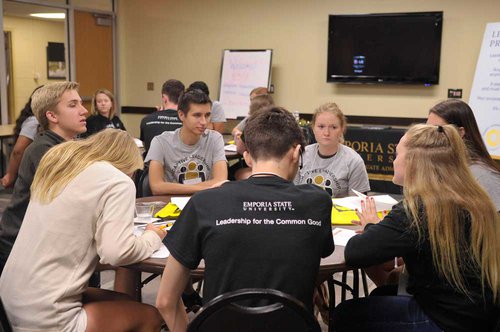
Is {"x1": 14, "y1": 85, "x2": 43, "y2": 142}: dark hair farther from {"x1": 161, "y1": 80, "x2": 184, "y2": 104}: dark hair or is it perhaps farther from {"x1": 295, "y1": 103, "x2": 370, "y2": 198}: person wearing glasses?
{"x1": 295, "y1": 103, "x2": 370, "y2": 198}: person wearing glasses

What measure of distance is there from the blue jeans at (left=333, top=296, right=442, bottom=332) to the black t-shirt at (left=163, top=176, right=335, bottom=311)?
1.51ft

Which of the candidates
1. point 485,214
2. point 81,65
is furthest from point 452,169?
point 81,65

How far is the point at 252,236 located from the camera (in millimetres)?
1537

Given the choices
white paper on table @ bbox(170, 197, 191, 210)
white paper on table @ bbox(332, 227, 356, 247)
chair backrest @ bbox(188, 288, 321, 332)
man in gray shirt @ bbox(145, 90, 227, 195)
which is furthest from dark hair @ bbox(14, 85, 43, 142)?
chair backrest @ bbox(188, 288, 321, 332)

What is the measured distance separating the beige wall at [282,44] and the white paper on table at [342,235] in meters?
5.17

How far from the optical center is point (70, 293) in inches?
73.4

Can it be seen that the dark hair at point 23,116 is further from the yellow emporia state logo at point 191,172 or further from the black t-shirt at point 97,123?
the yellow emporia state logo at point 191,172

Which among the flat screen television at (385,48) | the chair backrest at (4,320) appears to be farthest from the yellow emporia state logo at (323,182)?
the flat screen television at (385,48)

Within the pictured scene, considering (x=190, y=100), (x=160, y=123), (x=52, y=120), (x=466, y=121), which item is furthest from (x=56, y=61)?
(x=466, y=121)

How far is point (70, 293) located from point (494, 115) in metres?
5.48

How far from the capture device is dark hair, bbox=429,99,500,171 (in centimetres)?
268

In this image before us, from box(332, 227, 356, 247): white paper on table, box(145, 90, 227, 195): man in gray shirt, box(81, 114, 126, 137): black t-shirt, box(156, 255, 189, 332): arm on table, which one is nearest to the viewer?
box(156, 255, 189, 332): arm on table

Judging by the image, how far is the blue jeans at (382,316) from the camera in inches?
74.2

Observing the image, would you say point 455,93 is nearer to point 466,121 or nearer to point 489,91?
point 489,91
